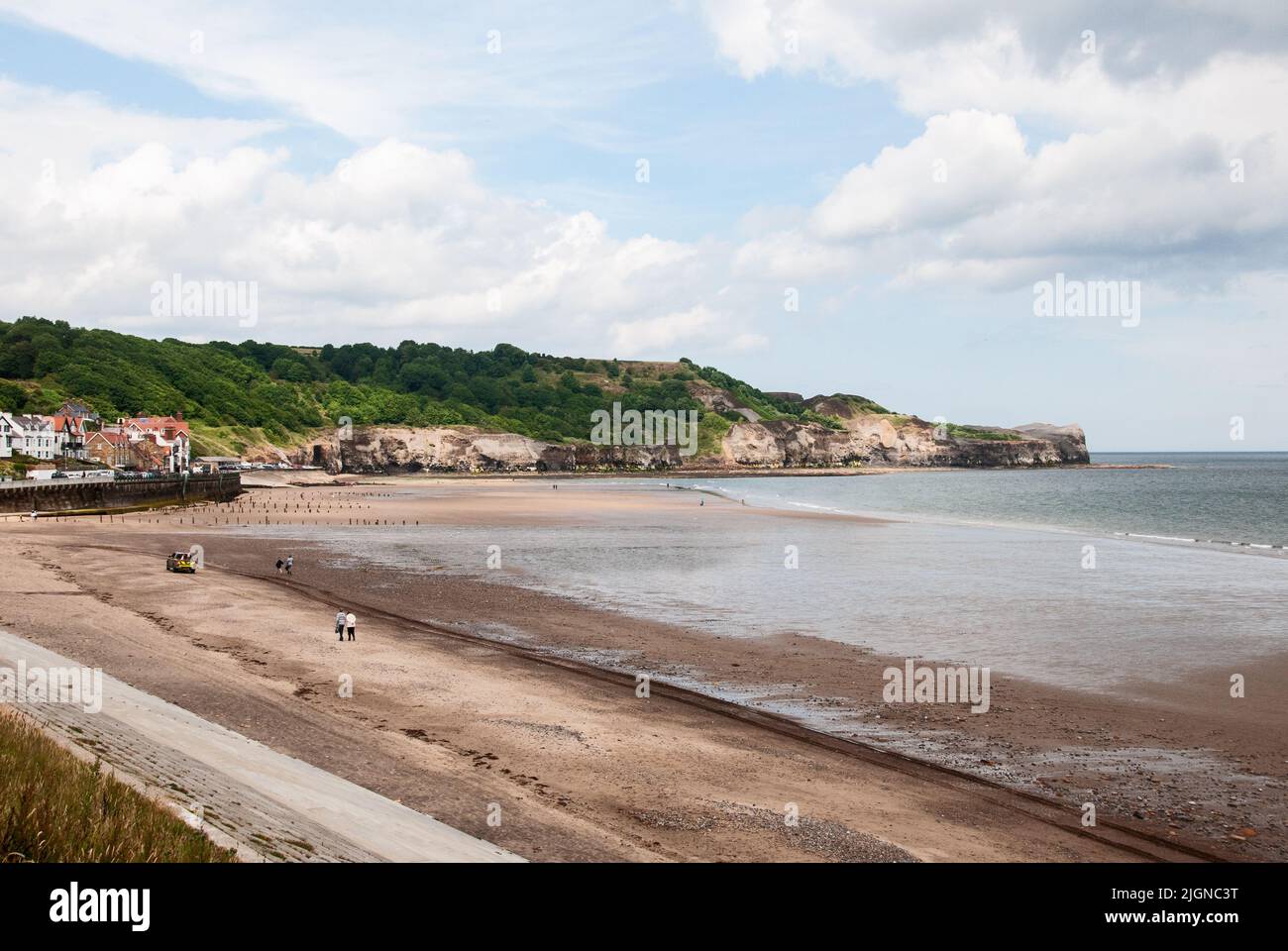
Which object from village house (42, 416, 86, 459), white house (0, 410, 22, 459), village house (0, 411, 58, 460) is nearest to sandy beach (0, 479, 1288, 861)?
white house (0, 410, 22, 459)

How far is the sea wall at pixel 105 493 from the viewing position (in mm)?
65750

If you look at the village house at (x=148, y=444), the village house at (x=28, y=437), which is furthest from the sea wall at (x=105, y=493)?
the village house at (x=148, y=444)

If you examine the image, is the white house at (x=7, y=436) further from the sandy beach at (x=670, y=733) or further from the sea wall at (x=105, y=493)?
the sandy beach at (x=670, y=733)

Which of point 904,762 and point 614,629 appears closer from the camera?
point 904,762

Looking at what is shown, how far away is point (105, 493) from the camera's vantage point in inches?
2928

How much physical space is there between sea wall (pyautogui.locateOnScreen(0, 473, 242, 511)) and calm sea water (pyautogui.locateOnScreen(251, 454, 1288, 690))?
22781mm

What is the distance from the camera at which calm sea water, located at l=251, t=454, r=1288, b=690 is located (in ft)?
88.8

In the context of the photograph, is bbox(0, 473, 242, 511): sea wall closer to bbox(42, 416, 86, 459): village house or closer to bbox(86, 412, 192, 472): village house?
bbox(42, 416, 86, 459): village house

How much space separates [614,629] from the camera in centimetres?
2903

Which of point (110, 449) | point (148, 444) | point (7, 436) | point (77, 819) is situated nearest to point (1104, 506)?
point (77, 819)

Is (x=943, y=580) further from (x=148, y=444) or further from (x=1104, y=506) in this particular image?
(x=148, y=444)
